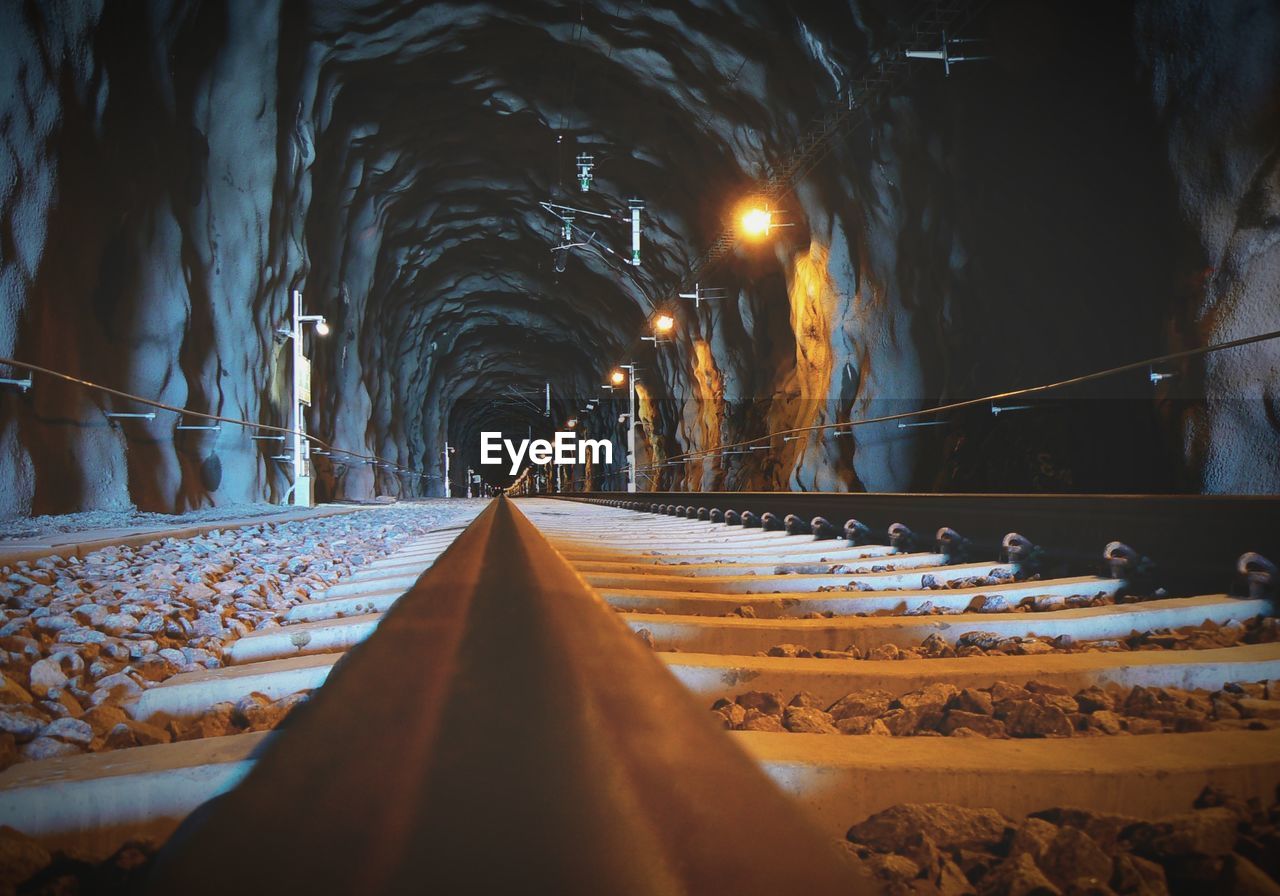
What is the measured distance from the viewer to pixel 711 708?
1.42 metres

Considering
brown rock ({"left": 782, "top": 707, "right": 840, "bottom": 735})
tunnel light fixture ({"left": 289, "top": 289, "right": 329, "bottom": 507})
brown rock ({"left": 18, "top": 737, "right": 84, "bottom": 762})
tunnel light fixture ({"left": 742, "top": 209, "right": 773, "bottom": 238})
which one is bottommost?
brown rock ({"left": 18, "top": 737, "right": 84, "bottom": 762})

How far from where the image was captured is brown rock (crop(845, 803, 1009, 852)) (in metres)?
0.92

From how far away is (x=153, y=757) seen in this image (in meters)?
1.12

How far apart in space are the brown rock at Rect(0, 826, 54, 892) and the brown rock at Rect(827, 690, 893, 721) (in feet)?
3.78

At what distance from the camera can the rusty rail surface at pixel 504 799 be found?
57 cm

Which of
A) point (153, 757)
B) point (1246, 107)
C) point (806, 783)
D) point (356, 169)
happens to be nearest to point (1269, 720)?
point (806, 783)

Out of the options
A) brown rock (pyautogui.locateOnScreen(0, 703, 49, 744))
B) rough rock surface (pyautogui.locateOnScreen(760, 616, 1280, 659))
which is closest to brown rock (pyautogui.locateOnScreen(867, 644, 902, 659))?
rough rock surface (pyautogui.locateOnScreen(760, 616, 1280, 659))

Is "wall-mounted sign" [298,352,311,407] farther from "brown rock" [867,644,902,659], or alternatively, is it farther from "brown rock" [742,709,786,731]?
"brown rock" [742,709,786,731]

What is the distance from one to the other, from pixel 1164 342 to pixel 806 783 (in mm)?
8014

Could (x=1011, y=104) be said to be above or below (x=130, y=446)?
above

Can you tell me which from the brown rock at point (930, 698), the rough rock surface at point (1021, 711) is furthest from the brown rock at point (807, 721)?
the brown rock at point (930, 698)

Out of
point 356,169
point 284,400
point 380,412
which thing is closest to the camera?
point 284,400

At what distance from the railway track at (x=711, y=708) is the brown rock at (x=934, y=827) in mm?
50

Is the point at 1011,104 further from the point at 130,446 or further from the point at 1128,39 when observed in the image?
the point at 130,446
